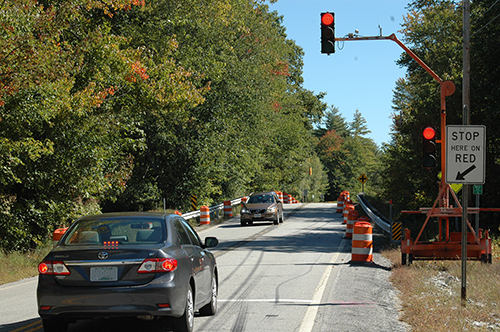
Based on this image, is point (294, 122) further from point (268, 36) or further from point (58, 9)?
point (58, 9)

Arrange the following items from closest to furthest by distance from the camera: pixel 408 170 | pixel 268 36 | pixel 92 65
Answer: pixel 92 65 → pixel 408 170 → pixel 268 36

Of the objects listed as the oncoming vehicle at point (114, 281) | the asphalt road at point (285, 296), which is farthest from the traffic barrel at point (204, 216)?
the oncoming vehicle at point (114, 281)

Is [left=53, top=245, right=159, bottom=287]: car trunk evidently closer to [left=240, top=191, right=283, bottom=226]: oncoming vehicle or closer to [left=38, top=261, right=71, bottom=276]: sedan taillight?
[left=38, top=261, right=71, bottom=276]: sedan taillight

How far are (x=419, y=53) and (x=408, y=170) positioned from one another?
57.6ft

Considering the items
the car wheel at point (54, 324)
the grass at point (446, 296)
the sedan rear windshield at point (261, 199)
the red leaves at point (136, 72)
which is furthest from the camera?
the sedan rear windshield at point (261, 199)

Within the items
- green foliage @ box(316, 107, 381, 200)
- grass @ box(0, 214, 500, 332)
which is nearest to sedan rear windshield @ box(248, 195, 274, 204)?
grass @ box(0, 214, 500, 332)

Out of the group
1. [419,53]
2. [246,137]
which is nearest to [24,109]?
[246,137]

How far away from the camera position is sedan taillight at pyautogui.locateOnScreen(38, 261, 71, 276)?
697 cm

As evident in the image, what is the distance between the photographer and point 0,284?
1300cm

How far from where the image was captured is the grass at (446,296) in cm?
842

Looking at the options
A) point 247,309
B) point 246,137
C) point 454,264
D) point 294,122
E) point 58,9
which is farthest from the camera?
point 294,122

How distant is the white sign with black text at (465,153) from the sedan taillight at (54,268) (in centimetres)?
614

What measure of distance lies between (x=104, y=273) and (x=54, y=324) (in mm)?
1065

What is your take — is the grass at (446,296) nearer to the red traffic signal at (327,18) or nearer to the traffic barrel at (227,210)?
the red traffic signal at (327,18)
